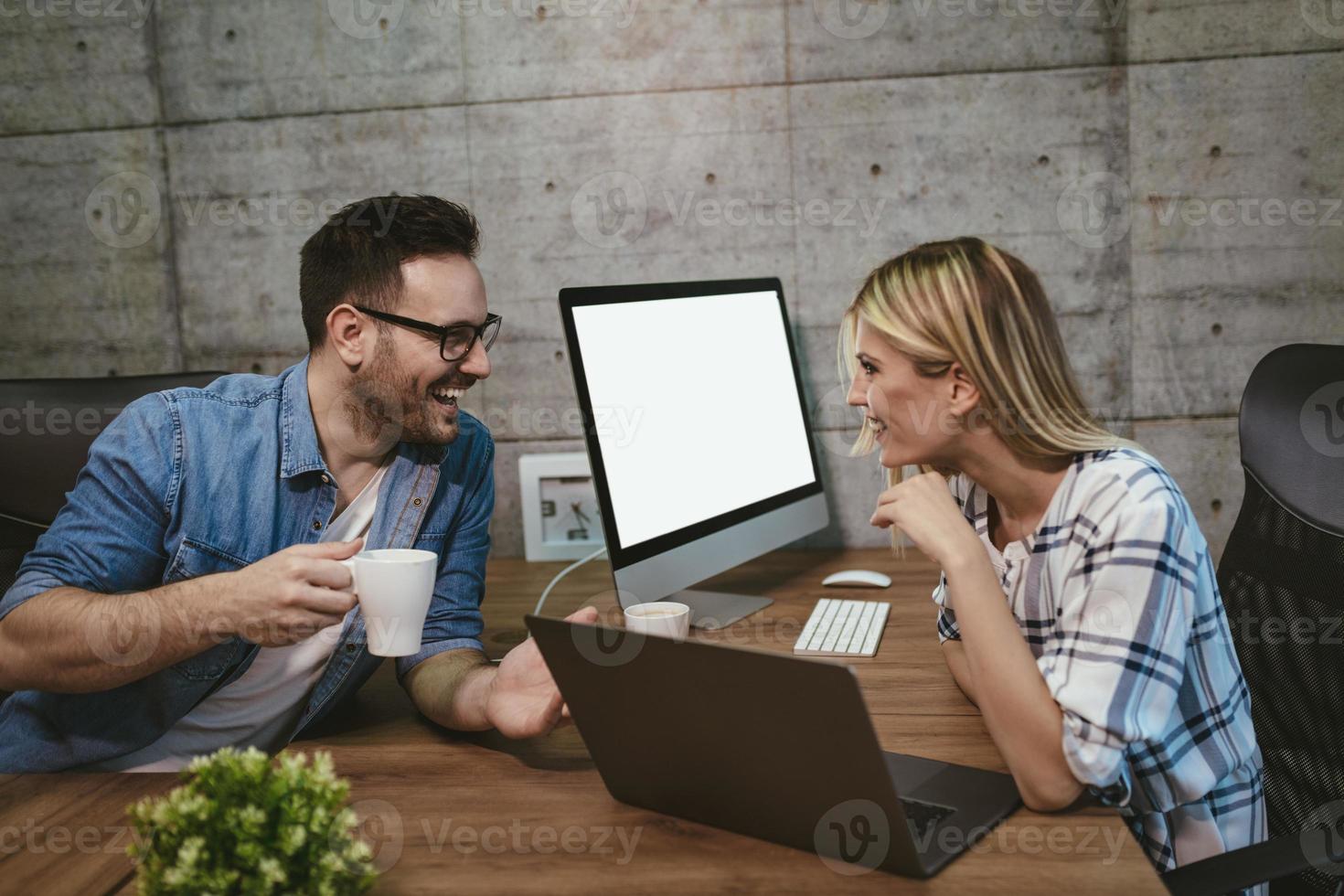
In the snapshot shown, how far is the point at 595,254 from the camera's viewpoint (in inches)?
87.9

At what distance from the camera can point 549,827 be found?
3.20ft

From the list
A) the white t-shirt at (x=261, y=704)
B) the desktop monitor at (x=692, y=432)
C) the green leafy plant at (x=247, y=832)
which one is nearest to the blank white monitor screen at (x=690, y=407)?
the desktop monitor at (x=692, y=432)

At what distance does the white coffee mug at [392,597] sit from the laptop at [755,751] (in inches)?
8.4

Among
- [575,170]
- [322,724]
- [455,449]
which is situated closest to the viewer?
[322,724]

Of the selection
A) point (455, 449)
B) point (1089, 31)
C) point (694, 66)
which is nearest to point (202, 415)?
point (455, 449)

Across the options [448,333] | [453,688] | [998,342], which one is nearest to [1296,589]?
[998,342]

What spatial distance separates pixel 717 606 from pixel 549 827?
2.66ft

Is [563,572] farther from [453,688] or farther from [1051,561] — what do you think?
[1051,561]

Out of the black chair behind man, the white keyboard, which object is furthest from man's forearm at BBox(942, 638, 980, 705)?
the black chair behind man

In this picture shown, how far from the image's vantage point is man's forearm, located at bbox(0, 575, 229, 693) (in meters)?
1.18

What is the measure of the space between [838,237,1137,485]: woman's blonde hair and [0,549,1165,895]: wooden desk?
37 cm

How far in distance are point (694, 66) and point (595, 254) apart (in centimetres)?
45

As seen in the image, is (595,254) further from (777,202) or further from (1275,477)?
(1275,477)

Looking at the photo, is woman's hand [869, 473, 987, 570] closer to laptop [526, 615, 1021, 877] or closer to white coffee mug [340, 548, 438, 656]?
laptop [526, 615, 1021, 877]
